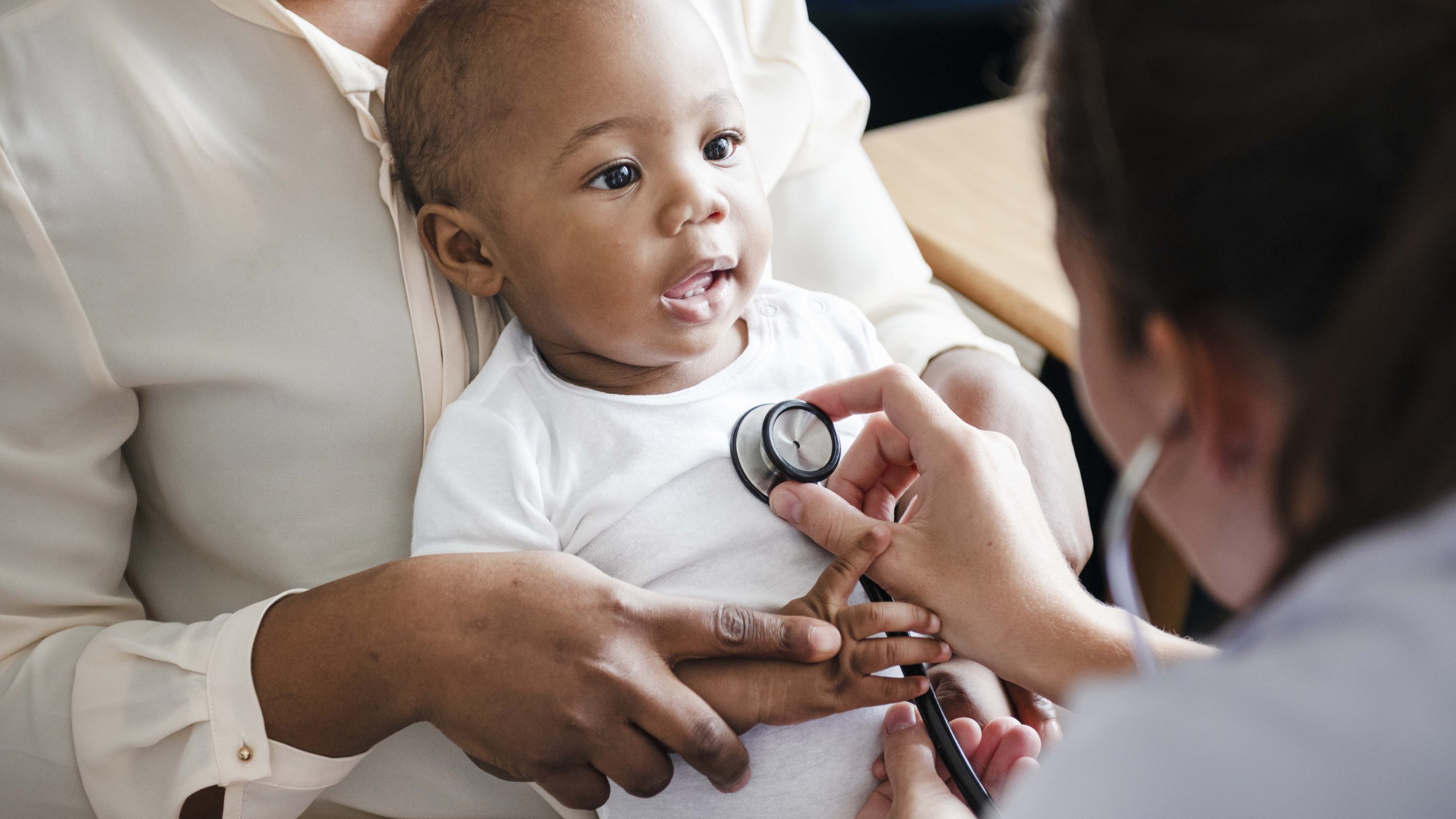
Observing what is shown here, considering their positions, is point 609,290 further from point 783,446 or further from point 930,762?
point 930,762

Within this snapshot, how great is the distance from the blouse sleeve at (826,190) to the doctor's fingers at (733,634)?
498 millimetres

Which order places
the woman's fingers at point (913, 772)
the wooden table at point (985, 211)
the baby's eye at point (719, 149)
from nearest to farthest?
the woman's fingers at point (913, 772) → the baby's eye at point (719, 149) → the wooden table at point (985, 211)

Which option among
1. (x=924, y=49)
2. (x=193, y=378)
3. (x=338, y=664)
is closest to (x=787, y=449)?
(x=338, y=664)

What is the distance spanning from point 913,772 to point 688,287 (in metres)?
0.47

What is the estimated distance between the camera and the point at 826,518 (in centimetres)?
97

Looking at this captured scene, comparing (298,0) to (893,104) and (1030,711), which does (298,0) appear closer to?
(1030,711)

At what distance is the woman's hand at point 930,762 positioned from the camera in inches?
34.0

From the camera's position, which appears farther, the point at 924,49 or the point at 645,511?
the point at 924,49

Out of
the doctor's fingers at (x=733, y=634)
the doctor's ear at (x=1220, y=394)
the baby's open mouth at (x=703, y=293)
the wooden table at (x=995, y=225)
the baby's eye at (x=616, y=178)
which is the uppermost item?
the doctor's ear at (x=1220, y=394)

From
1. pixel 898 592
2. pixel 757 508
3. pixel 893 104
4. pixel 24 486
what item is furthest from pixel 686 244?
pixel 893 104

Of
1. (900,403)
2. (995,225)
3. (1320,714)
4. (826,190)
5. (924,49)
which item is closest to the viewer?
(1320,714)

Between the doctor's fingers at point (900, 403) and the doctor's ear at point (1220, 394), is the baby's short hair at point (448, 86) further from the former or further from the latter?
the doctor's ear at point (1220, 394)

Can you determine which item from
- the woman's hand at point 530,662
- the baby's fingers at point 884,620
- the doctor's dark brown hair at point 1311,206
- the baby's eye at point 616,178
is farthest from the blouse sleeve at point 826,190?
the doctor's dark brown hair at point 1311,206

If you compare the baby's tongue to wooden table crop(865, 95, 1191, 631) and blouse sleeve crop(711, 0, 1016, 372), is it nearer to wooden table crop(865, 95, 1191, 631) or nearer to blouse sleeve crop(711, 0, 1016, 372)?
blouse sleeve crop(711, 0, 1016, 372)
